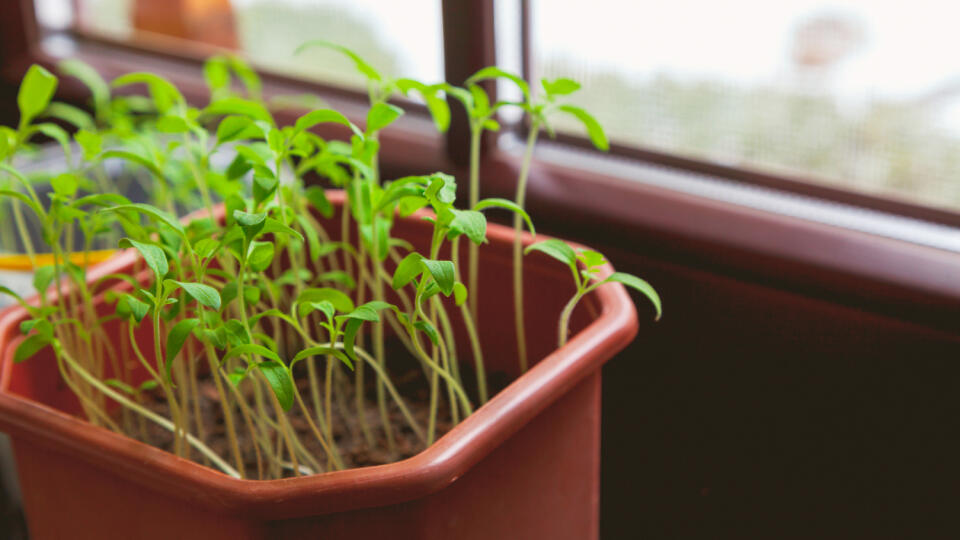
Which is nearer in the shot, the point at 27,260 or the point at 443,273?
the point at 443,273

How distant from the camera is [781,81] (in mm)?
867

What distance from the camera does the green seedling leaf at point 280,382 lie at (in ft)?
1.71

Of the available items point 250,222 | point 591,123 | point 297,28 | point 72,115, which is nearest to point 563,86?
point 591,123

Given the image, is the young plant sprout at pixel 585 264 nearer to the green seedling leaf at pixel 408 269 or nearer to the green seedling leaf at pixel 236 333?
the green seedling leaf at pixel 408 269

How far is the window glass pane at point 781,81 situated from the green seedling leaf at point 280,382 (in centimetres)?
56

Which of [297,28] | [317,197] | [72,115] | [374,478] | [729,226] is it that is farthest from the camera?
[297,28]

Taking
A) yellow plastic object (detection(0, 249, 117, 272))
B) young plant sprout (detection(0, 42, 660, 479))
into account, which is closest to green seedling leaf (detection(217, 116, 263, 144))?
young plant sprout (detection(0, 42, 660, 479))

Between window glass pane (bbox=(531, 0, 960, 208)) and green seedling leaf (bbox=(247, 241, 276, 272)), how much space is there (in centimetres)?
50

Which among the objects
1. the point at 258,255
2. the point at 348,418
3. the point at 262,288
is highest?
the point at 258,255

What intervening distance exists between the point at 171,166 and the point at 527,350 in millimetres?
345

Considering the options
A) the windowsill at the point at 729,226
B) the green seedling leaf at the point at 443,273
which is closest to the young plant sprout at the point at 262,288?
the green seedling leaf at the point at 443,273

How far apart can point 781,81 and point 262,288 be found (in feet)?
1.69

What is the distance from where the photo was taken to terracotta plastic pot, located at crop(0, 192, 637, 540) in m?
0.50

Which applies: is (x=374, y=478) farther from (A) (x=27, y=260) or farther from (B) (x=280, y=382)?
(A) (x=27, y=260)
